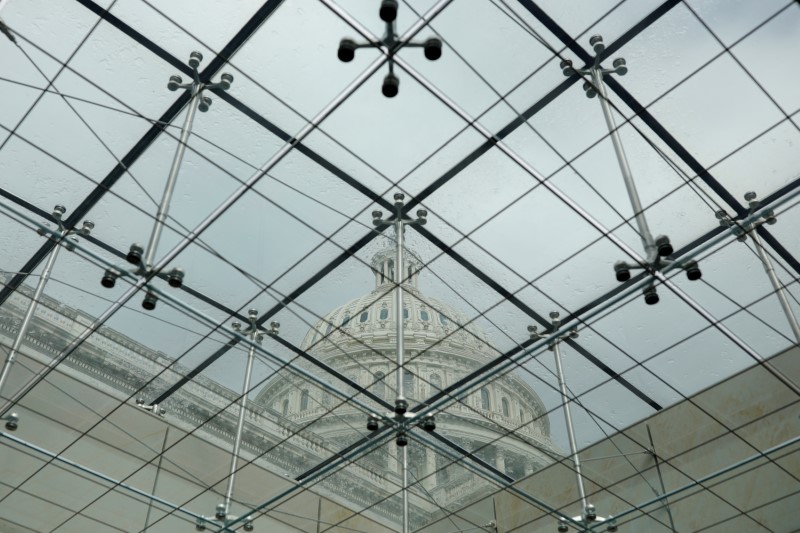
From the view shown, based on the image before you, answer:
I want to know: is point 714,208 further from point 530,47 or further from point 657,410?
point 657,410

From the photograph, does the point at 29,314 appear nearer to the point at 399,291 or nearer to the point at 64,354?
the point at 64,354

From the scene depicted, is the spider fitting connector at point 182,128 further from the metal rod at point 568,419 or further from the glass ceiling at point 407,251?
the metal rod at point 568,419

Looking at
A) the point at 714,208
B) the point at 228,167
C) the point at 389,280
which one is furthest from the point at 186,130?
the point at 714,208

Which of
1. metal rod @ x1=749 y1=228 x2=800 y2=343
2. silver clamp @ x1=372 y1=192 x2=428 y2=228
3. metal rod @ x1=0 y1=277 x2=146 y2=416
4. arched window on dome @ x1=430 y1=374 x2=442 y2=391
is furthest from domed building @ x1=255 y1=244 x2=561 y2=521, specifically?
metal rod @ x1=749 y1=228 x2=800 y2=343

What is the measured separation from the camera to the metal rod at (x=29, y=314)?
Answer: 75.8 ft

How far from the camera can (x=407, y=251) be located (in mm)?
22922

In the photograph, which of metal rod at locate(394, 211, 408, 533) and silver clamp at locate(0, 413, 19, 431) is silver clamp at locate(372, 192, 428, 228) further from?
silver clamp at locate(0, 413, 19, 431)

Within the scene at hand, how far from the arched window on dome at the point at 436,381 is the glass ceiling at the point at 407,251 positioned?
7.6 inches

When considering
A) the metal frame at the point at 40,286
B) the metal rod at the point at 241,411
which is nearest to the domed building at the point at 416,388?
the metal rod at the point at 241,411

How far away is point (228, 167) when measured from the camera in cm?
2125

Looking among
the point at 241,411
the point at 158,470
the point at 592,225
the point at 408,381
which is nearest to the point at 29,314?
the point at 241,411

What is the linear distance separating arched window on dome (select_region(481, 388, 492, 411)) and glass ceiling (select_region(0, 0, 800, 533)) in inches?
5.2

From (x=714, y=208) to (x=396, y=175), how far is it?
25.4 feet

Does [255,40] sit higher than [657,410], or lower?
higher
